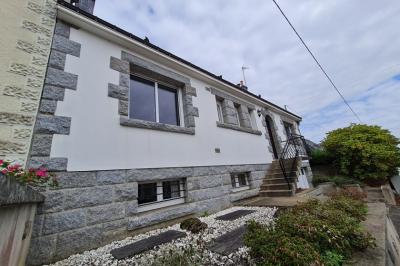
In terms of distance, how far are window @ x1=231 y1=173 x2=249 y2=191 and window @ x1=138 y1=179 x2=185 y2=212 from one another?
2.17 m

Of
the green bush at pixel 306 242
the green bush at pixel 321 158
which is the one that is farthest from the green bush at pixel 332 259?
the green bush at pixel 321 158

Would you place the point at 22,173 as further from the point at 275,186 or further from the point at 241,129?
the point at 275,186

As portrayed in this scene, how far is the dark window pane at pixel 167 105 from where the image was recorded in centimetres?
473

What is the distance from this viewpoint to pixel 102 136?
129 inches

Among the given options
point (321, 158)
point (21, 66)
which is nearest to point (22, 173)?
point (21, 66)

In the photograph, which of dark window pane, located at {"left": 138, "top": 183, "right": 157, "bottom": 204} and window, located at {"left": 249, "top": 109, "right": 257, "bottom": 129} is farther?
window, located at {"left": 249, "top": 109, "right": 257, "bottom": 129}

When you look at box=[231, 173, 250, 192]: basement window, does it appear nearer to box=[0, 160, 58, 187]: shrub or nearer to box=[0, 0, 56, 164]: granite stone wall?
box=[0, 160, 58, 187]: shrub

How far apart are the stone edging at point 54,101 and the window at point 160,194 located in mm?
1487

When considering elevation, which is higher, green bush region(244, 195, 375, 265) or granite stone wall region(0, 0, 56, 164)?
granite stone wall region(0, 0, 56, 164)

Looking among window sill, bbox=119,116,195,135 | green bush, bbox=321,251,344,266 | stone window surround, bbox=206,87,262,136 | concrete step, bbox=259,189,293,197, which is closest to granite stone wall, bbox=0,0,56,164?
window sill, bbox=119,116,195,135

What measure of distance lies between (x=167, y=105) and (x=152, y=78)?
2.62ft

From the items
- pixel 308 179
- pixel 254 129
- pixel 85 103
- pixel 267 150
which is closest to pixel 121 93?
pixel 85 103

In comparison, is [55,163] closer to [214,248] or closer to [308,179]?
[214,248]

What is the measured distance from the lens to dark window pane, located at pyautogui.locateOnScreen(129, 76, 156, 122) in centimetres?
418
